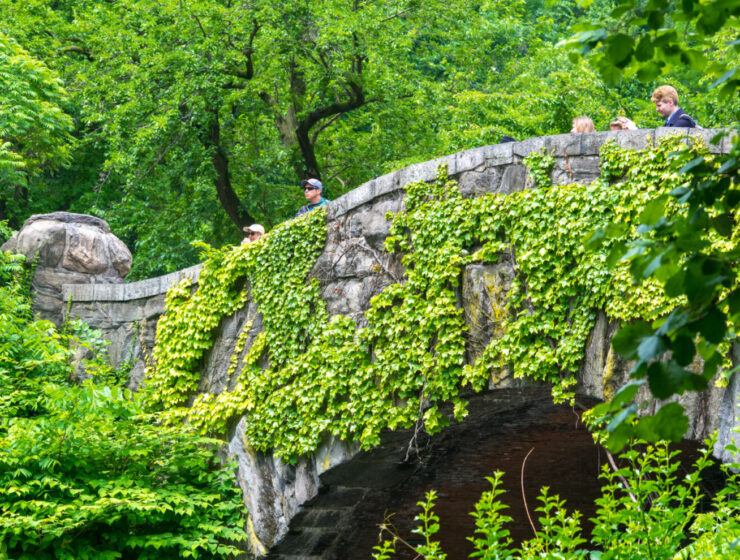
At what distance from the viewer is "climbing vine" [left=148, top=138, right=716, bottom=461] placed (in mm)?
4930

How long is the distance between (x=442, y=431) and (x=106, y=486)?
9.67 feet

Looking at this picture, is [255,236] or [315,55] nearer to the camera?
[255,236]

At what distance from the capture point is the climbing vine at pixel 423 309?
4930 millimetres

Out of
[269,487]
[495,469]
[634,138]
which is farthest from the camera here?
[269,487]

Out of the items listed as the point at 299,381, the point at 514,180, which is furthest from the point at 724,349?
the point at 299,381

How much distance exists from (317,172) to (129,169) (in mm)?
3019

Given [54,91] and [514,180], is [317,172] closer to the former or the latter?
[54,91]

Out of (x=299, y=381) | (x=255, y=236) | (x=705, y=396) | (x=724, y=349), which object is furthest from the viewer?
(x=255, y=236)

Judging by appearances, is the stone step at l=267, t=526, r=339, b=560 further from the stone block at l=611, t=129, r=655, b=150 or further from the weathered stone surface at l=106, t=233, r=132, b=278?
the weathered stone surface at l=106, t=233, r=132, b=278

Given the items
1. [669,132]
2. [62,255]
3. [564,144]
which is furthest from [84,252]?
[669,132]

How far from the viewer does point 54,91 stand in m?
12.8

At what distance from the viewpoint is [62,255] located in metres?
11.3

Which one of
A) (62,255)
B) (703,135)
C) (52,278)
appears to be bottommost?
(703,135)

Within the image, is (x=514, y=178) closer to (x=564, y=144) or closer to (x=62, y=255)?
(x=564, y=144)
